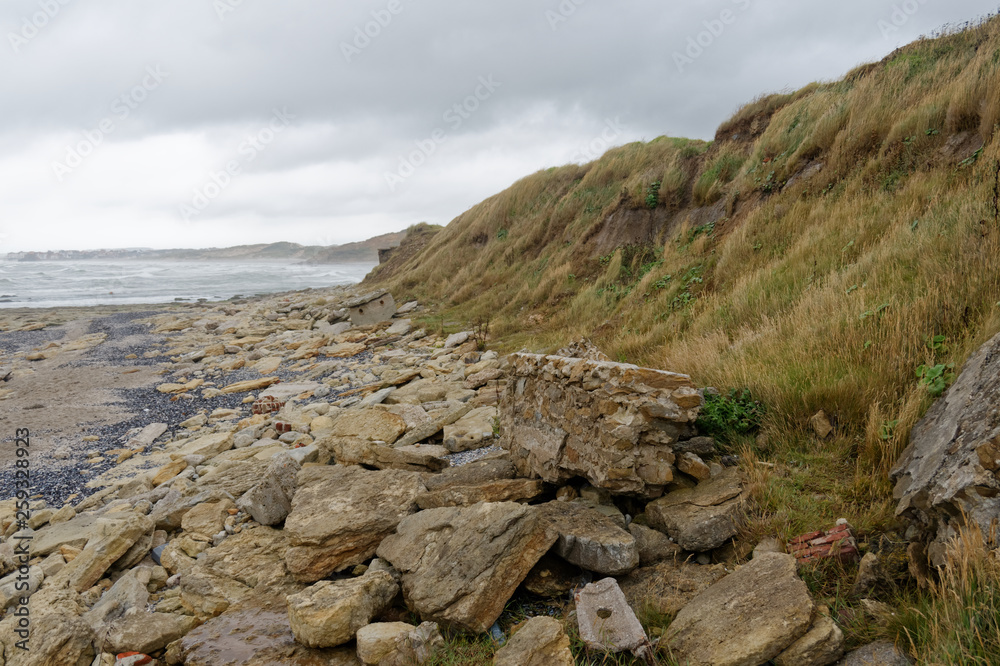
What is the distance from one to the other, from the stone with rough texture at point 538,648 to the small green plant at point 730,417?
2277 mm

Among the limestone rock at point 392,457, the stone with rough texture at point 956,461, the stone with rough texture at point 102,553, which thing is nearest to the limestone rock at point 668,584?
the stone with rough texture at point 956,461

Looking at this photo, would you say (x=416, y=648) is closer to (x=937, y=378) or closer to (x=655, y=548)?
(x=655, y=548)

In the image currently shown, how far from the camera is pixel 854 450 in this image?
3.60m

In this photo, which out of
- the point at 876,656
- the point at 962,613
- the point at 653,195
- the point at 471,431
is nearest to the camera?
the point at 962,613

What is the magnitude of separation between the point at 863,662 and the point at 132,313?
1268 inches

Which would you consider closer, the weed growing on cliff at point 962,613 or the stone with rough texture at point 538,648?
the weed growing on cliff at point 962,613

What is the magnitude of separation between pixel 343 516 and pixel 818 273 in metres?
6.05

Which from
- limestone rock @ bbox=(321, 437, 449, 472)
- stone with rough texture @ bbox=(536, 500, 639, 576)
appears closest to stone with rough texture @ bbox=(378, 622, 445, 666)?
stone with rough texture @ bbox=(536, 500, 639, 576)

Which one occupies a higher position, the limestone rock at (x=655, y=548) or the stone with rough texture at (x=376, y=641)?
the limestone rock at (x=655, y=548)

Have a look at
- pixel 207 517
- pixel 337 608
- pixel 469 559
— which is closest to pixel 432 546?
pixel 469 559

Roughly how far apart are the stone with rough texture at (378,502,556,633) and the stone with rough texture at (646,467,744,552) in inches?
31.9

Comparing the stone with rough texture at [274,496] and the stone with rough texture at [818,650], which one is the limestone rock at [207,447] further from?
the stone with rough texture at [818,650]

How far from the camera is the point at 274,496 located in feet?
15.1

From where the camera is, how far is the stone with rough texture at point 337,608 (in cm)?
288
